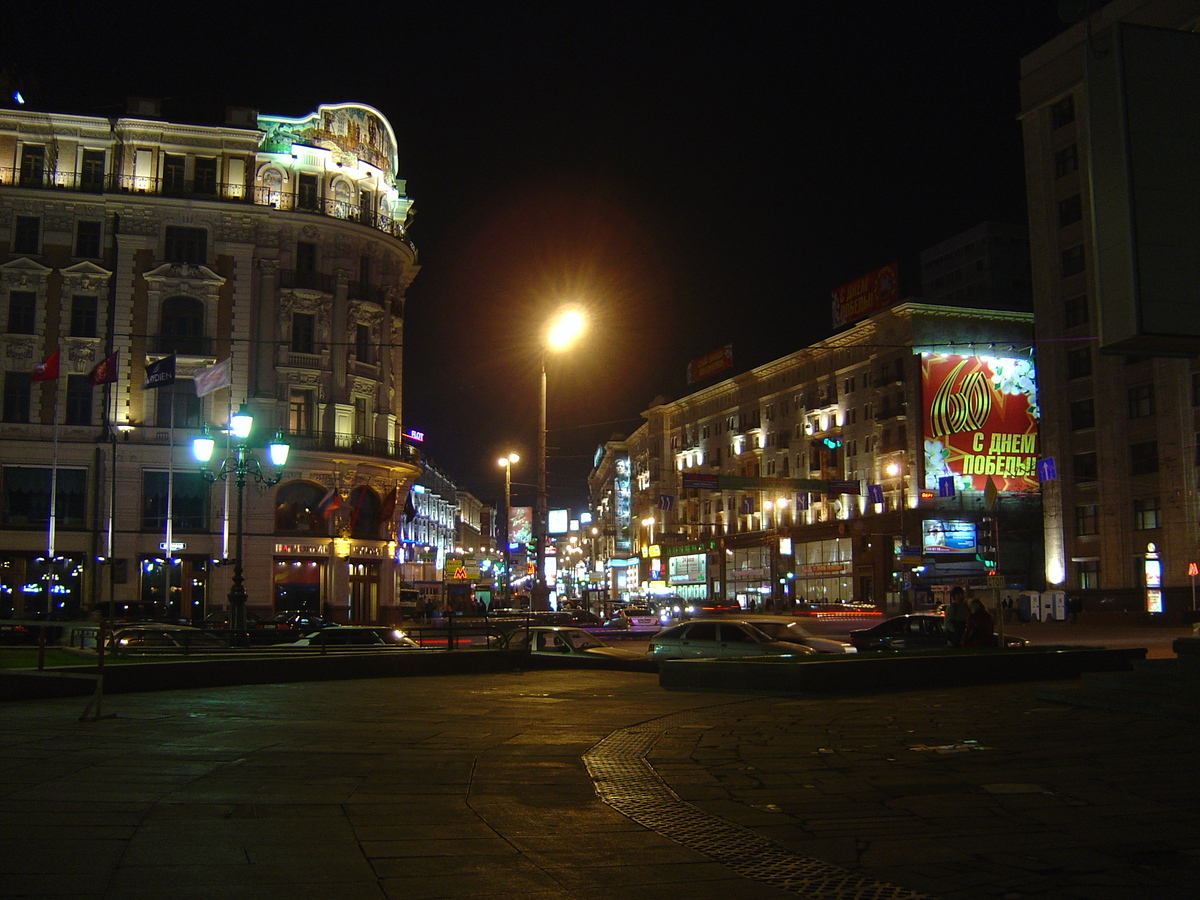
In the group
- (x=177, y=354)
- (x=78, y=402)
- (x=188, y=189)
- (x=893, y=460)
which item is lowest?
(x=893, y=460)

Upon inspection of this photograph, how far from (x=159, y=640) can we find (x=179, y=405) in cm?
2529

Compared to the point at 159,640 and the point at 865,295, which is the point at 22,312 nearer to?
the point at 159,640

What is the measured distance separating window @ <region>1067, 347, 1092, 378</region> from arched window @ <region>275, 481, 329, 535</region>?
42.4 meters

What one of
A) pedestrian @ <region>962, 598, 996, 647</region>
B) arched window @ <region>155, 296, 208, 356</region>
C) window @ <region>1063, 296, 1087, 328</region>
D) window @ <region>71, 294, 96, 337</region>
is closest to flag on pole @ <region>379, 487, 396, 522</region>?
arched window @ <region>155, 296, 208, 356</region>

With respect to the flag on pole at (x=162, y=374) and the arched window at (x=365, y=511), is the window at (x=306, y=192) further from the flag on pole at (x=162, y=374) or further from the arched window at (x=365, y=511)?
the flag on pole at (x=162, y=374)

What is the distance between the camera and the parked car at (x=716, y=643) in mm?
23219

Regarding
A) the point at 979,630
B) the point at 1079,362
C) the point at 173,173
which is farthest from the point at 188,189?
the point at 1079,362

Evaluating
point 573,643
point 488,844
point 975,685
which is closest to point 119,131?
point 573,643

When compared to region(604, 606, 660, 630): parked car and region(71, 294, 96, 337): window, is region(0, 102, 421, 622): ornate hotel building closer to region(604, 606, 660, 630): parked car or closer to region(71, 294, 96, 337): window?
region(71, 294, 96, 337): window

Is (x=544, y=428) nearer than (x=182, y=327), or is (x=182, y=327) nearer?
(x=544, y=428)

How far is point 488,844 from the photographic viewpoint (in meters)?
7.36

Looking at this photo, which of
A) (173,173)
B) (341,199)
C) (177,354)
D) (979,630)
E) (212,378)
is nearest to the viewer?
(979,630)

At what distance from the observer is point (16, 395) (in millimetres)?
49125

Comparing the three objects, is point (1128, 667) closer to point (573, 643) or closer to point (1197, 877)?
point (573, 643)
